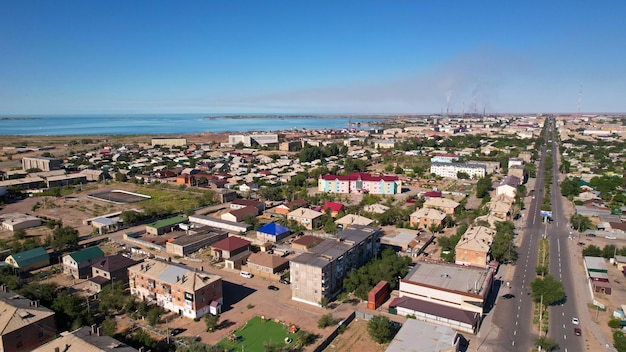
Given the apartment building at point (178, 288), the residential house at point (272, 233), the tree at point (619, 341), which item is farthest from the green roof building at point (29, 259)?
the tree at point (619, 341)

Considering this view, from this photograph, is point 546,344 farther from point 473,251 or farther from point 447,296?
point 473,251

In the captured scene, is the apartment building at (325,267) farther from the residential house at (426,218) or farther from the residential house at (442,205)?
the residential house at (442,205)

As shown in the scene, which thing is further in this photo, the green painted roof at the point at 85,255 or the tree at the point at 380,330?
the green painted roof at the point at 85,255

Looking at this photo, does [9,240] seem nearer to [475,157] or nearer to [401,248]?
[401,248]

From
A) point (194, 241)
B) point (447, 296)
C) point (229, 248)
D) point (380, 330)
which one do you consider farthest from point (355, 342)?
point (194, 241)

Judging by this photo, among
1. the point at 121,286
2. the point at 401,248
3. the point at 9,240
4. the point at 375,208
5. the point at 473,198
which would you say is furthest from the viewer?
the point at 473,198

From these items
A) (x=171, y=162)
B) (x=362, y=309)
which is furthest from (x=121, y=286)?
(x=171, y=162)
